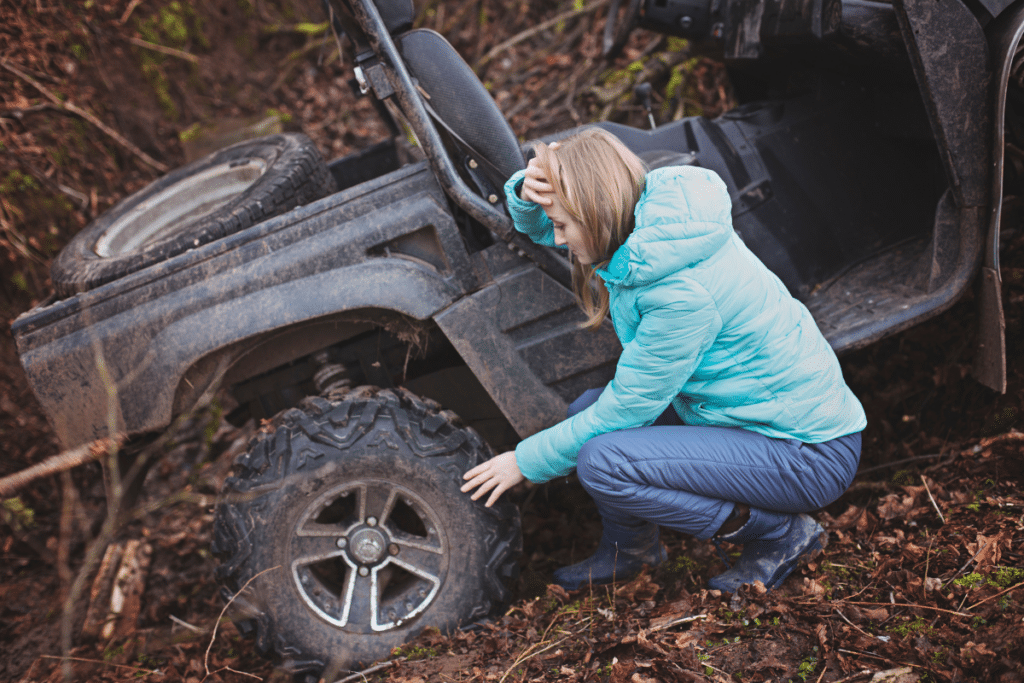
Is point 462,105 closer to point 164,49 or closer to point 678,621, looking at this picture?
point 678,621

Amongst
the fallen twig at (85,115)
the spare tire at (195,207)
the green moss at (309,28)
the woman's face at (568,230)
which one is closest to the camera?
the woman's face at (568,230)

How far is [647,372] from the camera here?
1.85 meters

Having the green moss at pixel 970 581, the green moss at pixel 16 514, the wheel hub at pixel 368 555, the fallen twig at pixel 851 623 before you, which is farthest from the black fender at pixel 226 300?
the green moss at pixel 970 581

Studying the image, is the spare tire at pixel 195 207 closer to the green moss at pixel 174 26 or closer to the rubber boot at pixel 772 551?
the rubber boot at pixel 772 551

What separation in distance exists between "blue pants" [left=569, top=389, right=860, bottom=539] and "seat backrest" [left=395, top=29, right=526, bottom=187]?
970mm

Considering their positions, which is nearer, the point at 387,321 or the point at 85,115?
the point at 387,321

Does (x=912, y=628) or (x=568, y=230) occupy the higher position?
(x=568, y=230)

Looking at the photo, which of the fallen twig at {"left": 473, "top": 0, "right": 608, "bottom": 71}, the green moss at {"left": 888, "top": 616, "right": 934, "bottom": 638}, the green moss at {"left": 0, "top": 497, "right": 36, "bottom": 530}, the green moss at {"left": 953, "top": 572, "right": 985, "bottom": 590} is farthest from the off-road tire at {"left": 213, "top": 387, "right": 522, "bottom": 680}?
the fallen twig at {"left": 473, "top": 0, "right": 608, "bottom": 71}

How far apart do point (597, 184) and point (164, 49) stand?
4683 millimetres

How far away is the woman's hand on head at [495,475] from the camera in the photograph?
212 centimetres

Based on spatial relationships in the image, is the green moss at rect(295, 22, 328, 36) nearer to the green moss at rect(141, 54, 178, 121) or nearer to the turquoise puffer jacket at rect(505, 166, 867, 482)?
the green moss at rect(141, 54, 178, 121)

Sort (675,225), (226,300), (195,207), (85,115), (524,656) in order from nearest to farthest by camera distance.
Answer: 1. (675,225)
2. (524,656)
3. (226,300)
4. (195,207)
5. (85,115)

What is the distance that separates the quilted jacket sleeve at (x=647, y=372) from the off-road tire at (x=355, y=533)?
345 millimetres

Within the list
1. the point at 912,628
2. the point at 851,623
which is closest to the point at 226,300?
the point at 851,623
